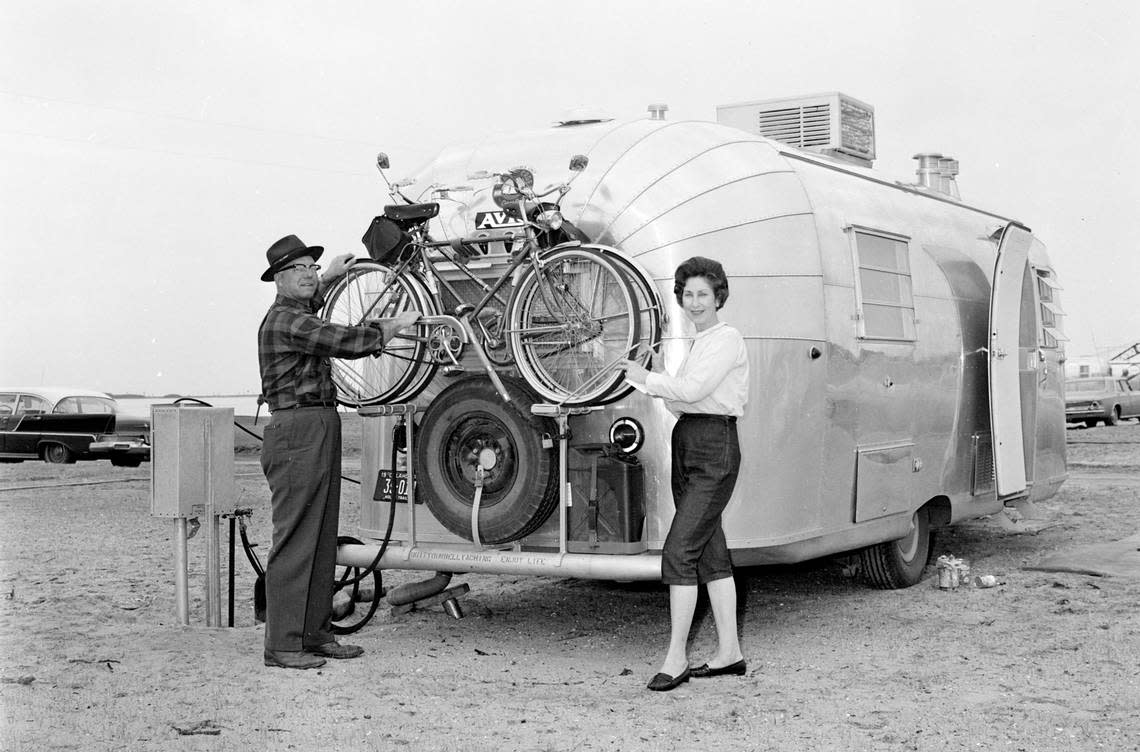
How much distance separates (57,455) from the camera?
23.1 meters

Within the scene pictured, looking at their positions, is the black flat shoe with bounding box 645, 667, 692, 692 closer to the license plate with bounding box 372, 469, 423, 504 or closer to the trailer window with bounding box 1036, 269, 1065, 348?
the license plate with bounding box 372, 469, 423, 504

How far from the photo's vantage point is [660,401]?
21.1ft

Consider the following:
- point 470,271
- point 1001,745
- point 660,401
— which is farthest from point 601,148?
point 1001,745

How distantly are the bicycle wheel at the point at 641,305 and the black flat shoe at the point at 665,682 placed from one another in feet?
4.41

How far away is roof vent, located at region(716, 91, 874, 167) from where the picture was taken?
9.38 metres

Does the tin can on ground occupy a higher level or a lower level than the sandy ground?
higher

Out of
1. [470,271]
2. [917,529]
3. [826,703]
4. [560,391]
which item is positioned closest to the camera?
[826,703]

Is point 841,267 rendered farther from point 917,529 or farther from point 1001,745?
point 1001,745

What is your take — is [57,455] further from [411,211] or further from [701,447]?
[701,447]

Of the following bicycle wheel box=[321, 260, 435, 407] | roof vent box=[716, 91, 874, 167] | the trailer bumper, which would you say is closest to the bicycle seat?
bicycle wheel box=[321, 260, 435, 407]

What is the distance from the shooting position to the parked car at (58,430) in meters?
22.6

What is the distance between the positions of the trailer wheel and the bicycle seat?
11.9 ft

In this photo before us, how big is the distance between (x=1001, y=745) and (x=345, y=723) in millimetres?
2545

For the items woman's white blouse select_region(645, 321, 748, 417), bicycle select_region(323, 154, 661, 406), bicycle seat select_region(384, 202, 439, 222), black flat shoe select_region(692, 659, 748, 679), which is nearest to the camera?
woman's white blouse select_region(645, 321, 748, 417)
